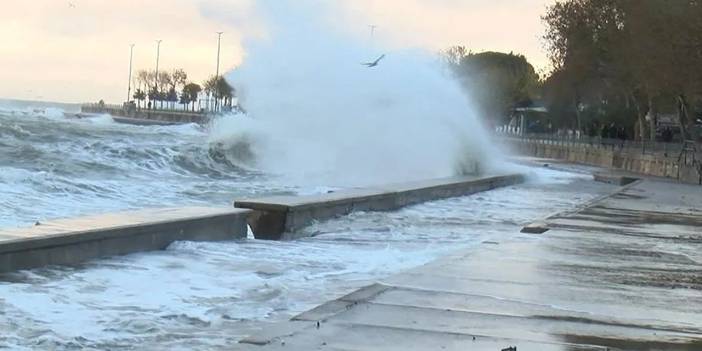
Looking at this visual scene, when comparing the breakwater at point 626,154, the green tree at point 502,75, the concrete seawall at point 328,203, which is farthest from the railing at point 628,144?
the concrete seawall at point 328,203

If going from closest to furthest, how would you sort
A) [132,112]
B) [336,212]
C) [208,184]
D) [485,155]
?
[336,212], [208,184], [485,155], [132,112]

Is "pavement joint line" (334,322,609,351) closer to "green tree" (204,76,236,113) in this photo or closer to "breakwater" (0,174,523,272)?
"breakwater" (0,174,523,272)

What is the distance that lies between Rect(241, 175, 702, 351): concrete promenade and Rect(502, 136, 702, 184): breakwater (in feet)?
85.5

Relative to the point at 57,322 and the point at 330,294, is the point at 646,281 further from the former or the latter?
the point at 57,322

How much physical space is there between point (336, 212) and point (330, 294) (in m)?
7.00

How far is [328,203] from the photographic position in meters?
14.5

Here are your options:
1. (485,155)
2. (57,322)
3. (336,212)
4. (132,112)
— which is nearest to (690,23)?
(485,155)

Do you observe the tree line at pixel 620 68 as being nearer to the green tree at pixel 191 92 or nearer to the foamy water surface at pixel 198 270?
the foamy water surface at pixel 198 270

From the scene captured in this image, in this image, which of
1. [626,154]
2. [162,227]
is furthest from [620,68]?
[162,227]

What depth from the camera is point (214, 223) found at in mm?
11203

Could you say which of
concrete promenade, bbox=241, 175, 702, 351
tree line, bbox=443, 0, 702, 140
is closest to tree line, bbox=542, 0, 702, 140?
tree line, bbox=443, 0, 702, 140

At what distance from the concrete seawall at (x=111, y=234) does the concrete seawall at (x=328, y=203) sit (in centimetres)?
87

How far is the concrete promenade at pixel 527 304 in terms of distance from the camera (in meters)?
5.80

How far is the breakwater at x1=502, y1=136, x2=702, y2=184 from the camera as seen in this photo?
37.6 metres
